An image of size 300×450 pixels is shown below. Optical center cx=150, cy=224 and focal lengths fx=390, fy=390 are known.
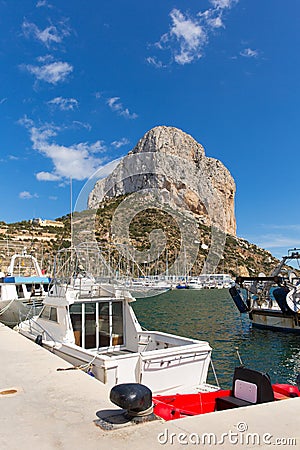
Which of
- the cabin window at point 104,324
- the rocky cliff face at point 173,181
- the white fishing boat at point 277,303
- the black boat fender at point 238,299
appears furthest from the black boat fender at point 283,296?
the rocky cliff face at point 173,181

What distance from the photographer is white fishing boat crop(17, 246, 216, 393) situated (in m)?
9.62

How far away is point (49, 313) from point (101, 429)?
8621 mm

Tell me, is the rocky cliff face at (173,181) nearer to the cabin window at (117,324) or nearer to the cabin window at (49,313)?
the cabin window at (49,313)

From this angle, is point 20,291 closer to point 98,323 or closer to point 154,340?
point 98,323

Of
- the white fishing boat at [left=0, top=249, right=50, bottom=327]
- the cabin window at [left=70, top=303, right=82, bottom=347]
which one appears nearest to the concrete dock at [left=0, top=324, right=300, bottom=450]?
the cabin window at [left=70, top=303, right=82, bottom=347]

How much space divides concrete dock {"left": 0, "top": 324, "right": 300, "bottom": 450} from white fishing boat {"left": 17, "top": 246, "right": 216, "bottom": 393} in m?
2.58

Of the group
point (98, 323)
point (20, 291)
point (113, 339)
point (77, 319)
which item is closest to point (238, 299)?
point (20, 291)

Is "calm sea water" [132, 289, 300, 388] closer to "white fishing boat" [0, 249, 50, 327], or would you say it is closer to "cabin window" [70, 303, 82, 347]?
"cabin window" [70, 303, 82, 347]

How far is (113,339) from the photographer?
1216 centimetres

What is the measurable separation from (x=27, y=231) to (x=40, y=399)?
99760mm

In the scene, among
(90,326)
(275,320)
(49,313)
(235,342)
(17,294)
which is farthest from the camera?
(275,320)

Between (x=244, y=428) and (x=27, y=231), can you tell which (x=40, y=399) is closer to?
(x=244, y=428)

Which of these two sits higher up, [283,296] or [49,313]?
[49,313]

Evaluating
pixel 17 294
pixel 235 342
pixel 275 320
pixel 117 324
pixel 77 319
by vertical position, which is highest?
pixel 17 294
